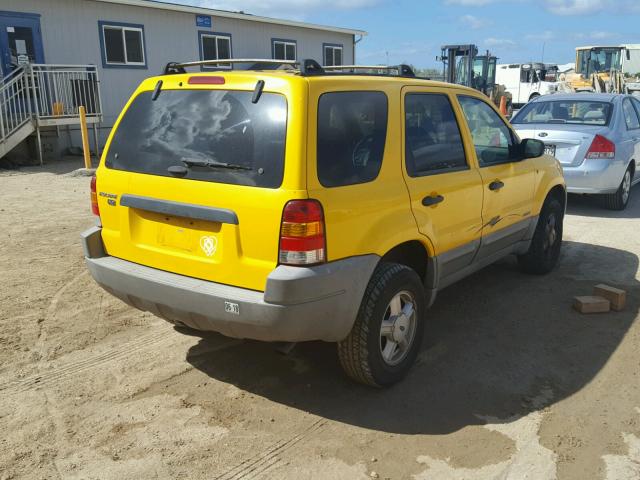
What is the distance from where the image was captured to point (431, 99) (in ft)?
13.2

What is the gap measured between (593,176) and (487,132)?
164 inches

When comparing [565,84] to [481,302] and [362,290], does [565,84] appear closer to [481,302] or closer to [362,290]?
[481,302]

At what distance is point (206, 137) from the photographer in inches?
127

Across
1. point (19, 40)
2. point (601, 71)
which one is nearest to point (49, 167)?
point (19, 40)

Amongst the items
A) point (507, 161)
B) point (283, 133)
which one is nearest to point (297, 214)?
point (283, 133)

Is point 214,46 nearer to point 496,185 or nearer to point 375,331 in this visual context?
point 496,185

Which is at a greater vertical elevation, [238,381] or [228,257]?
[228,257]

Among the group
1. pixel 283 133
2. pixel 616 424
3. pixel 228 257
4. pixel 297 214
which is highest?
pixel 283 133

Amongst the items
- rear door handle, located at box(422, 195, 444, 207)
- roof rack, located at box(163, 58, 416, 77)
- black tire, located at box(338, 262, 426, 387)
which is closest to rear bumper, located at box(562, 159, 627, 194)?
roof rack, located at box(163, 58, 416, 77)

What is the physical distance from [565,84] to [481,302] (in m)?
26.1

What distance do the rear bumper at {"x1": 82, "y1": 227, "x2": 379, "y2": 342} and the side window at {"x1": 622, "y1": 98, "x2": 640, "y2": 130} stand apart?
24.8ft

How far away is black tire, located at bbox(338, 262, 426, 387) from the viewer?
3350 millimetres

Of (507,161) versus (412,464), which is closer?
(412,464)

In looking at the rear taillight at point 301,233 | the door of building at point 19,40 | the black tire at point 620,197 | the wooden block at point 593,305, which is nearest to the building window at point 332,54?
the door of building at point 19,40
